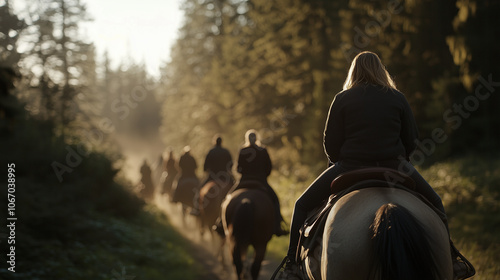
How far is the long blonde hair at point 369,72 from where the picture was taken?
434 centimetres

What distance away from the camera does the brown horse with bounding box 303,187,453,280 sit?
10.5 ft

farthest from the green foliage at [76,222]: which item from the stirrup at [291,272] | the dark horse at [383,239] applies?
the dark horse at [383,239]

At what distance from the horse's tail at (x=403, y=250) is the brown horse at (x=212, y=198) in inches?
354

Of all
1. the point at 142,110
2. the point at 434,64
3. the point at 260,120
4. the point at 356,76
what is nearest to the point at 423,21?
the point at 434,64

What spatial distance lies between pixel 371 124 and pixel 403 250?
1.31 m

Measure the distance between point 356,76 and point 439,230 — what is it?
64.1 inches

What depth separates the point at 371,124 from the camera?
164 inches

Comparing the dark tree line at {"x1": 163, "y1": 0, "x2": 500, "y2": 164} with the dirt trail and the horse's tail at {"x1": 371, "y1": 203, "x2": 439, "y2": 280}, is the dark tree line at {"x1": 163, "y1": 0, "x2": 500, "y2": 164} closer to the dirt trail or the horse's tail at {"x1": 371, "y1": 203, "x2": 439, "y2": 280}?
the dirt trail

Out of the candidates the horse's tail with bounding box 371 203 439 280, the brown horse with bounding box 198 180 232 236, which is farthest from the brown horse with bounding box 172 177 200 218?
the horse's tail with bounding box 371 203 439 280

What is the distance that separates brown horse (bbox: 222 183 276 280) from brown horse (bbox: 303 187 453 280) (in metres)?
4.38

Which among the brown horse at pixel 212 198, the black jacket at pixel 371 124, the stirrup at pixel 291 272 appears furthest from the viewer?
the brown horse at pixel 212 198

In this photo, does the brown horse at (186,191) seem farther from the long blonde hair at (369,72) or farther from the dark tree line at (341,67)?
the long blonde hair at (369,72)

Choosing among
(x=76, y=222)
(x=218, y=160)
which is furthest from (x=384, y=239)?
(x=218, y=160)

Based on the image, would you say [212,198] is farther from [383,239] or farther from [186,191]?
[383,239]
